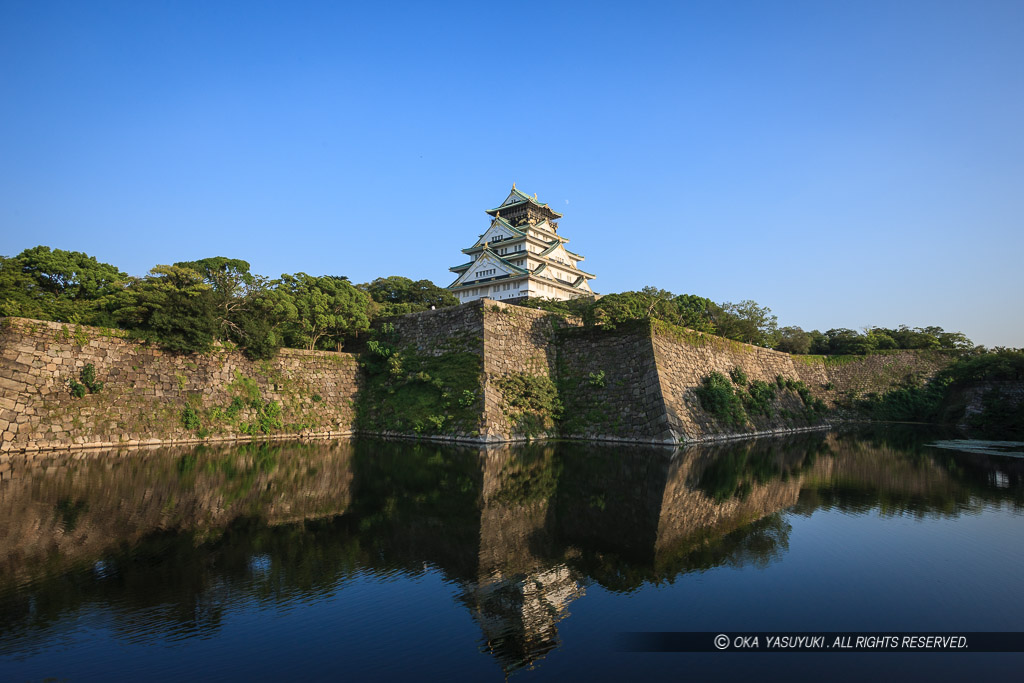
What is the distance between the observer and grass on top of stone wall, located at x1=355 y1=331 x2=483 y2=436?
2075 centimetres

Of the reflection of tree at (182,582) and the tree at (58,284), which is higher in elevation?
the tree at (58,284)

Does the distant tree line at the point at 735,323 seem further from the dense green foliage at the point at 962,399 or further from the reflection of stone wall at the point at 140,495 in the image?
the reflection of stone wall at the point at 140,495

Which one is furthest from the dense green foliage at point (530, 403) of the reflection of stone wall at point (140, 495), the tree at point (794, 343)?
the tree at point (794, 343)

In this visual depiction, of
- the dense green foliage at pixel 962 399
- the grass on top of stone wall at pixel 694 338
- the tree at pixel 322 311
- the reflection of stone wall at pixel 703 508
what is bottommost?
the reflection of stone wall at pixel 703 508

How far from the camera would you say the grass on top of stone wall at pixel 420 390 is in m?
20.8

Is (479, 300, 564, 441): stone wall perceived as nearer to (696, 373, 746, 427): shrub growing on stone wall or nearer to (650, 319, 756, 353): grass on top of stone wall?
(650, 319, 756, 353): grass on top of stone wall

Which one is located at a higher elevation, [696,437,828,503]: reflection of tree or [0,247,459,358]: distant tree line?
[0,247,459,358]: distant tree line

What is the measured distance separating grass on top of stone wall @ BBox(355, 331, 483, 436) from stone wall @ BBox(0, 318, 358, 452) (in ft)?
4.12

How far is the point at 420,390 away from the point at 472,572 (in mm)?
16512

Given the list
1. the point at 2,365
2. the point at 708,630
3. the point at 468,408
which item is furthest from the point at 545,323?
the point at 708,630

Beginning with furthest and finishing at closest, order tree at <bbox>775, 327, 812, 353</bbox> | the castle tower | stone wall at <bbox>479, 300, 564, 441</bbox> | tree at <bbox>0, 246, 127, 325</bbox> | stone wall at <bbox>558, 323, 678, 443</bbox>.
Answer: tree at <bbox>775, 327, 812, 353</bbox>, the castle tower, stone wall at <bbox>558, 323, 678, 443</bbox>, stone wall at <bbox>479, 300, 564, 441</bbox>, tree at <bbox>0, 246, 127, 325</bbox>

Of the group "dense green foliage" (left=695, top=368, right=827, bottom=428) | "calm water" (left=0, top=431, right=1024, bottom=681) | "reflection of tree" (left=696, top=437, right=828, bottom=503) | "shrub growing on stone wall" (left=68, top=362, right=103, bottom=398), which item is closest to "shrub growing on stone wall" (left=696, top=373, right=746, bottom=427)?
"dense green foliage" (left=695, top=368, right=827, bottom=428)

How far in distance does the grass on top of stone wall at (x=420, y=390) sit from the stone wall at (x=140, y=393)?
4.12 ft

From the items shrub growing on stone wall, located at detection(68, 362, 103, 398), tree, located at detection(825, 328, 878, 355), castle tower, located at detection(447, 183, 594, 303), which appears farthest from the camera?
castle tower, located at detection(447, 183, 594, 303)
